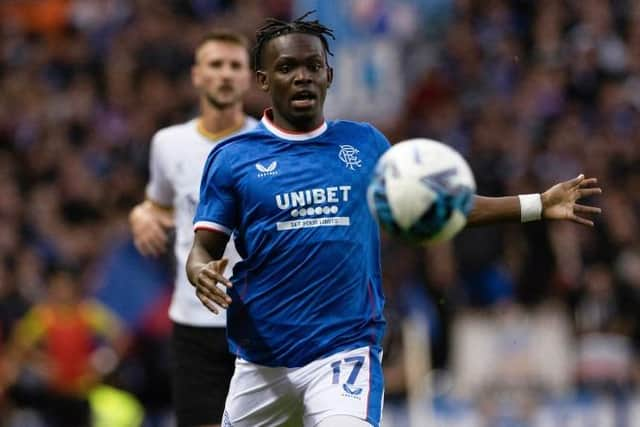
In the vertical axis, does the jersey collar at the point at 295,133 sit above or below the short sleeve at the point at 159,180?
above

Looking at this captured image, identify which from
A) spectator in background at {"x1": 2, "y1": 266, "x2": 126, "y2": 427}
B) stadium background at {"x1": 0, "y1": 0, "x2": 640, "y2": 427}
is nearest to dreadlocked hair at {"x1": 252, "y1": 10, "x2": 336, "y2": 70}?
stadium background at {"x1": 0, "y1": 0, "x2": 640, "y2": 427}

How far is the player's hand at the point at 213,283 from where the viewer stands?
211 inches

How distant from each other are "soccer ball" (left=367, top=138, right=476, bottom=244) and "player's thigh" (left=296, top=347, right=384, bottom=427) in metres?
0.65

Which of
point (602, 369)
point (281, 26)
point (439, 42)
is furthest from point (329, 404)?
point (439, 42)

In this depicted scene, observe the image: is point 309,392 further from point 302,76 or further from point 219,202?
point 302,76

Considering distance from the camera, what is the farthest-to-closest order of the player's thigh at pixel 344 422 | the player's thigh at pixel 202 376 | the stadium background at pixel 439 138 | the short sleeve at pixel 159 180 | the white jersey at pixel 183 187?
the stadium background at pixel 439 138
the short sleeve at pixel 159 180
the white jersey at pixel 183 187
the player's thigh at pixel 202 376
the player's thigh at pixel 344 422

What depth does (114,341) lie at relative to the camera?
522 inches

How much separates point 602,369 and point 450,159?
25.1 feet

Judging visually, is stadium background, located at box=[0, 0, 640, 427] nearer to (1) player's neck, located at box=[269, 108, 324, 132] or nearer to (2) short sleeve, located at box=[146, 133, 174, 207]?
(2) short sleeve, located at box=[146, 133, 174, 207]

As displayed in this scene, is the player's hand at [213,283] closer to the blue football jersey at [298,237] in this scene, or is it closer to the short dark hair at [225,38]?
the blue football jersey at [298,237]

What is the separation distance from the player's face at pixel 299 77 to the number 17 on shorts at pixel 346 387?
99 centimetres

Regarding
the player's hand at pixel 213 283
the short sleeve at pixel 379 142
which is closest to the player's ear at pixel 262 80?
the short sleeve at pixel 379 142

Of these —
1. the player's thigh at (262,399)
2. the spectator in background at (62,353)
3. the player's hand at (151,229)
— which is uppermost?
the player's hand at (151,229)

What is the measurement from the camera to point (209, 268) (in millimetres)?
5410
